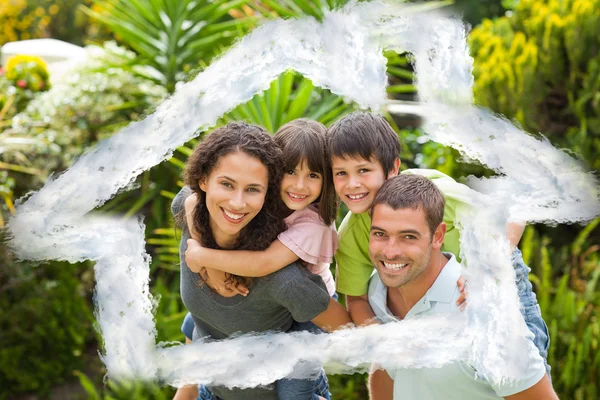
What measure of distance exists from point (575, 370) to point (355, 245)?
232 centimetres

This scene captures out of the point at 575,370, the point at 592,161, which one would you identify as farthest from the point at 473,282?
the point at 592,161

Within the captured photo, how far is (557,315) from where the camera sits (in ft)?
14.7

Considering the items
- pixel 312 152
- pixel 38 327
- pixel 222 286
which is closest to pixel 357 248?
pixel 312 152

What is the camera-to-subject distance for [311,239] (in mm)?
2324

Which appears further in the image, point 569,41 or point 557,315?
point 569,41

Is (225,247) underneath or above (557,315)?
above

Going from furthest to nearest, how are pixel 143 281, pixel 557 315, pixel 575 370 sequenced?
pixel 557 315, pixel 575 370, pixel 143 281

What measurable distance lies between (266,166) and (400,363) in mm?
708

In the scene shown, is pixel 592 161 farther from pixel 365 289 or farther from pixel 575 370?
pixel 365 289

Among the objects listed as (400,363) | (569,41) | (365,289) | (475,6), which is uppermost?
(475,6)

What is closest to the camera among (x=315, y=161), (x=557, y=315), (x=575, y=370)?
(x=315, y=161)

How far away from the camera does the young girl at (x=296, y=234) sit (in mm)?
2270

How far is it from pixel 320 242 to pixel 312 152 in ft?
0.94

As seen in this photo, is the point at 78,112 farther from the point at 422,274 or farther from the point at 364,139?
the point at 422,274
